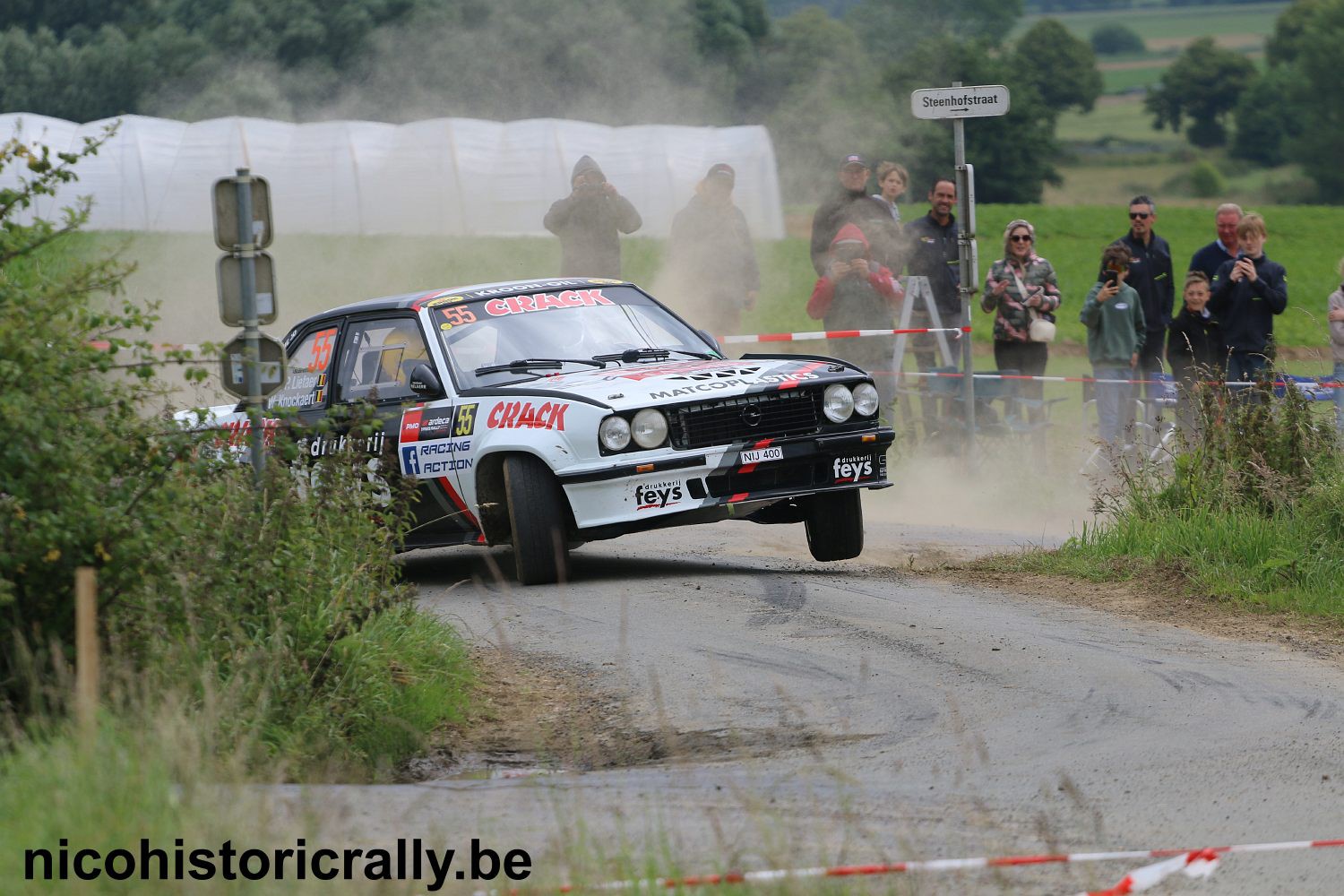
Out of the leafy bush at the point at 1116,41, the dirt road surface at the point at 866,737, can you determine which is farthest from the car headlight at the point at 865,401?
the leafy bush at the point at 1116,41

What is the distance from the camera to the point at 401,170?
41656mm

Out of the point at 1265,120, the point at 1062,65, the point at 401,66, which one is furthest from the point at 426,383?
the point at 1062,65

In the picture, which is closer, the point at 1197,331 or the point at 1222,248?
the point at 1197,331

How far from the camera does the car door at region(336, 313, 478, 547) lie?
33.9 ft

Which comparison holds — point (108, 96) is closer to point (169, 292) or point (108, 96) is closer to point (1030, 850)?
point (169, 292)

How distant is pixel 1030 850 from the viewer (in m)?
5.36

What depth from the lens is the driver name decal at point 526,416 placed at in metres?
9.80

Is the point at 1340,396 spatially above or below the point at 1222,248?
below

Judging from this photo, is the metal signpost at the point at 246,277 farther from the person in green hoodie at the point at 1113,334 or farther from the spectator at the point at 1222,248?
the spectator at the point at 1222,248

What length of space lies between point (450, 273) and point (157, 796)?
28.9m

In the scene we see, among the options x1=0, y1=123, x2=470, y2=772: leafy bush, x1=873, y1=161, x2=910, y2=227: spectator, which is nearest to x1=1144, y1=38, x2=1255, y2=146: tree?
x1=873, y1=161, x2=910, y2=227: spectator

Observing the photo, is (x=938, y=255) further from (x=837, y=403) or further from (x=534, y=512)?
(x=534, y=512)

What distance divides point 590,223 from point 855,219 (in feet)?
8.21

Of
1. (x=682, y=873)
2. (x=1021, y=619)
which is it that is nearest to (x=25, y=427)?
(x=682, y=873)
